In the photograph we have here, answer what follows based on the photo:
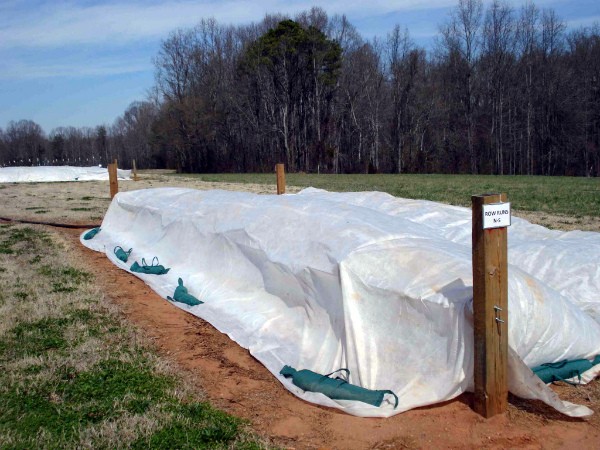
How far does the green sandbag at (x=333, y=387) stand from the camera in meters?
3.68

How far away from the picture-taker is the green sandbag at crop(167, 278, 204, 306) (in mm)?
6078

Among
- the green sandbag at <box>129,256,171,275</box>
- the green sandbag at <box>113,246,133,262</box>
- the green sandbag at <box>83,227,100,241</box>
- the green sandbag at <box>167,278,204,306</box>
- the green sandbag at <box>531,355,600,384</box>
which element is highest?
the green sandbag at <box>83,227,100,241</box>

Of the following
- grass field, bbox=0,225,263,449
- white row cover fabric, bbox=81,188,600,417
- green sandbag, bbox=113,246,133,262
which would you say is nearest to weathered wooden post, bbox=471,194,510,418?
white row cover fabric, bbox=81,188,600,417

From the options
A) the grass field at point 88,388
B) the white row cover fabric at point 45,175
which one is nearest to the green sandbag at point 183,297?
the grass field at point 88,388

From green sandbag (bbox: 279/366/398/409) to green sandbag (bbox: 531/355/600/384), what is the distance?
1.08m

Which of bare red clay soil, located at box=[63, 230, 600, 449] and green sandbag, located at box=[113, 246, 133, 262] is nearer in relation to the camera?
bare red clay soil, located at box=[63, 230, 600, 449]

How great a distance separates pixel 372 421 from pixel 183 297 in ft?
10.4

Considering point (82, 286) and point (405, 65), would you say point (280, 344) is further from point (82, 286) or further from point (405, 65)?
point (405, 65)

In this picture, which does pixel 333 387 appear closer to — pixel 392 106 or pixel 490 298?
pixel 490 298

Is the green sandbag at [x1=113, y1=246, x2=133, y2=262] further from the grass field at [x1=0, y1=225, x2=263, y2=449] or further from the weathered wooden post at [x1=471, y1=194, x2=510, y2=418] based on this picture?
the weathered wooden post at [x1=471, y1=194, x2=510, y2=418]

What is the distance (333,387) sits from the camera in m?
3.83

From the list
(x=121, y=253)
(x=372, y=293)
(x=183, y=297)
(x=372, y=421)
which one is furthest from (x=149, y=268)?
(x=372, y=421)

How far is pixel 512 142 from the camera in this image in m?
44.5

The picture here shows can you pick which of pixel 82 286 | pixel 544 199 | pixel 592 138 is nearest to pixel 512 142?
pixel 592 138
